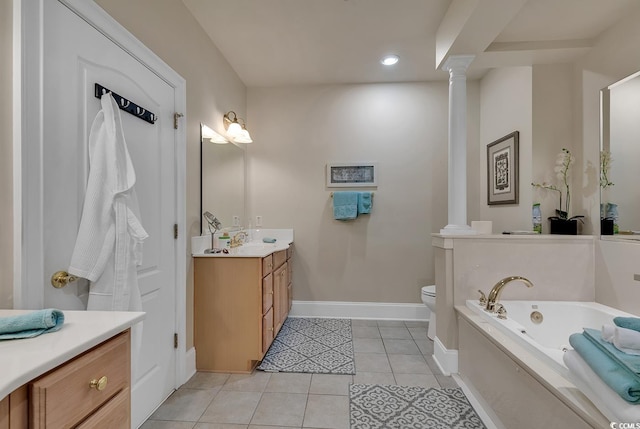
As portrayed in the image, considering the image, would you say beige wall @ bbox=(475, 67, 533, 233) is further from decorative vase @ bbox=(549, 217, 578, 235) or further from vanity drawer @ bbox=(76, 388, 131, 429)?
vanity drawer @ bbox=(76, 388, 131, 429)

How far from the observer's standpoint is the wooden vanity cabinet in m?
0.62

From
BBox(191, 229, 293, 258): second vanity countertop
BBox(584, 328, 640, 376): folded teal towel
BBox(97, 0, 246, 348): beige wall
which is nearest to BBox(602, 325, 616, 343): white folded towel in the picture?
BBox(584, 328, 640, 376): folded teal towel

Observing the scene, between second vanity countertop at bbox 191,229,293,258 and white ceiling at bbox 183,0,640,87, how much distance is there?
168cm

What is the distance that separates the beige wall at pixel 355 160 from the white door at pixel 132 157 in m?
1.56

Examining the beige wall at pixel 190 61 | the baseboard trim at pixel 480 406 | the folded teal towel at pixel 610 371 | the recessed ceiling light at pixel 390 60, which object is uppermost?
the recessed ceiling light at pixel 390 60

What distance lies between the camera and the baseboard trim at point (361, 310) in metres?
3.27

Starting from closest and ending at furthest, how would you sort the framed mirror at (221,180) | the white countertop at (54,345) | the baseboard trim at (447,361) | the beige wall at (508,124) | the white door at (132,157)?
the white countertop at (54,345)
the white door at (132,157)
the baseboard trim at (447,361)
the framed mirror at (221,180)
the beige wall at (508,124)

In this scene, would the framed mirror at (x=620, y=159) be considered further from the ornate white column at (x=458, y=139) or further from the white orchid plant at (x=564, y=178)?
the ornate white column at (x=458, y=139)

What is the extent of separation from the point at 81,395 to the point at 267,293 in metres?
1.61

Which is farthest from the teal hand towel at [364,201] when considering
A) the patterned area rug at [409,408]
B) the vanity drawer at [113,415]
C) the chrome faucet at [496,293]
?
the vanity drawer at [113,415]

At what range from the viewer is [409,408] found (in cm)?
176

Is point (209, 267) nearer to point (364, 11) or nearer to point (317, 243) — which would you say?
point (317, 243)

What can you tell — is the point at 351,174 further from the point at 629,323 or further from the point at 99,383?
the point at 99,383

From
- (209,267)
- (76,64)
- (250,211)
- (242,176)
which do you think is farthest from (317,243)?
(76,64)
